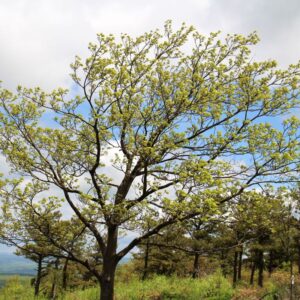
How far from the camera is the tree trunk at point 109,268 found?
432 inches

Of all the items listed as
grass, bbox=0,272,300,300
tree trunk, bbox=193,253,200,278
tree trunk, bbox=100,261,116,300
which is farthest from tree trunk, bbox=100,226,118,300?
tree trunk, bbox=193,253,200,278

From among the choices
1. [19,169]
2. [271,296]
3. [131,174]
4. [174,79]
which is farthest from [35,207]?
[271,296]

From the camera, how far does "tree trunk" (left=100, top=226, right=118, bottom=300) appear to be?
36.0 ft

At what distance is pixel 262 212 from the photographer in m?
10.5

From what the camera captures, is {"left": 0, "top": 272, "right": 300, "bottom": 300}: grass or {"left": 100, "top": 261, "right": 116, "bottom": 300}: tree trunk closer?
{"left": 100, "top": 261, "right": 116, "bottom": 300}: tree trunk

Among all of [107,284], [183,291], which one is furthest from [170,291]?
[107,284]

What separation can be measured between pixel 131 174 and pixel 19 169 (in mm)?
3323

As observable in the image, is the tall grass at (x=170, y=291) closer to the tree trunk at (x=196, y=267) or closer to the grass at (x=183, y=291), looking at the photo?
the grass at (x=183, y=291)

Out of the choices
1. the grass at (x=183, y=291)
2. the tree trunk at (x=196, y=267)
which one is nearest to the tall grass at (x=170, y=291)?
the grass at (x=183, y=291)

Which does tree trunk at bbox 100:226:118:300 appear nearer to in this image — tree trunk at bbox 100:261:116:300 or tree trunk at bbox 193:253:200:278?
tree trunk at bbox 100:261:116:300

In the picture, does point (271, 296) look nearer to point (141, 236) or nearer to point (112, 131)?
point (141, 236)

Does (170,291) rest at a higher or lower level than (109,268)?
lower

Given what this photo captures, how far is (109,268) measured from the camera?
11109mm

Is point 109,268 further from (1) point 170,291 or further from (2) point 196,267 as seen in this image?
(2) point 196,267
